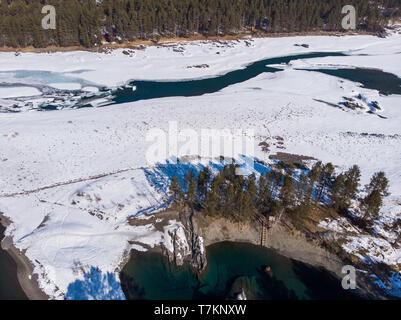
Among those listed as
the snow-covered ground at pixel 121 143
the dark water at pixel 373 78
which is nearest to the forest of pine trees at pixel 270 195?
the snow-covered ground at pixel 121 143

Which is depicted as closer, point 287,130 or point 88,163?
point 88,163

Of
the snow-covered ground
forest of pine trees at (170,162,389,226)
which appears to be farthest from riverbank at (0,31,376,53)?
forest of pine trees at (170,162,389,226)

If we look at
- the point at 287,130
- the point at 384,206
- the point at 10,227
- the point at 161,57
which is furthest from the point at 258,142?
the point at 161,57

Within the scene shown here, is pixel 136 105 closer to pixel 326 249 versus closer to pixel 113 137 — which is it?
pixel 113 137

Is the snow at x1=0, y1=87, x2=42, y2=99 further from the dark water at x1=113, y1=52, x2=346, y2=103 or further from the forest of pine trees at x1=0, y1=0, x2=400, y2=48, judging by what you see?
the forest of pine trees at x1=0, y1=0, x2=400, y2=48

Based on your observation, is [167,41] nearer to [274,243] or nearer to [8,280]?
[274,243]
